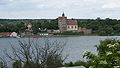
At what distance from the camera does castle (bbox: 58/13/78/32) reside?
101 m

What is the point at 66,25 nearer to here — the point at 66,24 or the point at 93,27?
the point at 66,24

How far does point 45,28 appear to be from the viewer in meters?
90.1

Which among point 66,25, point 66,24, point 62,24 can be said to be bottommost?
point 66,25

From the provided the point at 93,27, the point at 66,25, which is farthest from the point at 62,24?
the point at 93,27

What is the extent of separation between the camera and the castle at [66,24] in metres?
101

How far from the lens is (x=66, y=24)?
343ft

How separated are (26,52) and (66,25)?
94055 millimetres

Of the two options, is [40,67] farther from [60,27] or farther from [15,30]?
[60,27]

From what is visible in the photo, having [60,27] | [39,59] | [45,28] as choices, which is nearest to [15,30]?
[45,28]

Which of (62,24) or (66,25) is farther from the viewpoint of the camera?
(66,25)

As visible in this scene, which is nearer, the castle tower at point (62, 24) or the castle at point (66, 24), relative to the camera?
the castle tower at point (62, 24)

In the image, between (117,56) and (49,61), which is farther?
(49,61)

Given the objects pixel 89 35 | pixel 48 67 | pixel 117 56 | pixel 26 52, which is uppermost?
pixel 117 56

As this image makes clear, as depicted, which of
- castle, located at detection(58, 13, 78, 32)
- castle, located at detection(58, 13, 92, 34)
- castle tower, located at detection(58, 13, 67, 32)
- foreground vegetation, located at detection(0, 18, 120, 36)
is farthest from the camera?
castle, located at detection(58, 13, 78, 32)
